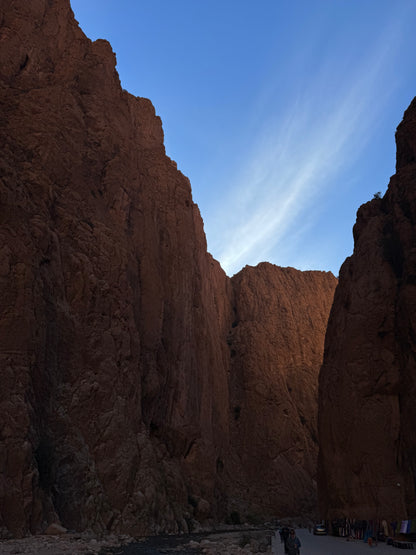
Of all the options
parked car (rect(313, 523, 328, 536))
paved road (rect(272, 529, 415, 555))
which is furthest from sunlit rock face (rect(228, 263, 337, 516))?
paved road (rect(272, 529, 415, 555))

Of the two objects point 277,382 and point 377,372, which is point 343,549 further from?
point 277,382

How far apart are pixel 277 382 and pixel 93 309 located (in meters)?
36.4

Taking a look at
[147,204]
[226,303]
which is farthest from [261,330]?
[147,204]

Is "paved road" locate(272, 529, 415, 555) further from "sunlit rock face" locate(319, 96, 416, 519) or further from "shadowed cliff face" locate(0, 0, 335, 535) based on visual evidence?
"shadowed cliff face" locate(0, 0, 335, 535)

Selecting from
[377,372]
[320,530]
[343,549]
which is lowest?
[320,530]

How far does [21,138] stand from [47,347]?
1355 centimetres

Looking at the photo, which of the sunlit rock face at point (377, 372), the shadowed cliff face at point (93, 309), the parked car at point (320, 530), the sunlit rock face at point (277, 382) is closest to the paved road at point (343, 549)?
the sunlit rock face at point (377, 372)

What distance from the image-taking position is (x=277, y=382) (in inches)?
2430

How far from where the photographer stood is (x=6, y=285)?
2305cm

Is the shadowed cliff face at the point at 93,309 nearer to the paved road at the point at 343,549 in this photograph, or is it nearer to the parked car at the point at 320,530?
the parked car at the point at 320,530

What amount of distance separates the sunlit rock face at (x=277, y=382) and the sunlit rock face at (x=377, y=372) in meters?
23.7

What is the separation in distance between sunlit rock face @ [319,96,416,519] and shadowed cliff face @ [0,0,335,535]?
11119 mm

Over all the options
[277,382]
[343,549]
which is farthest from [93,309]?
[277,382]

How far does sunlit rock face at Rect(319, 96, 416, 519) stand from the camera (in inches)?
918
